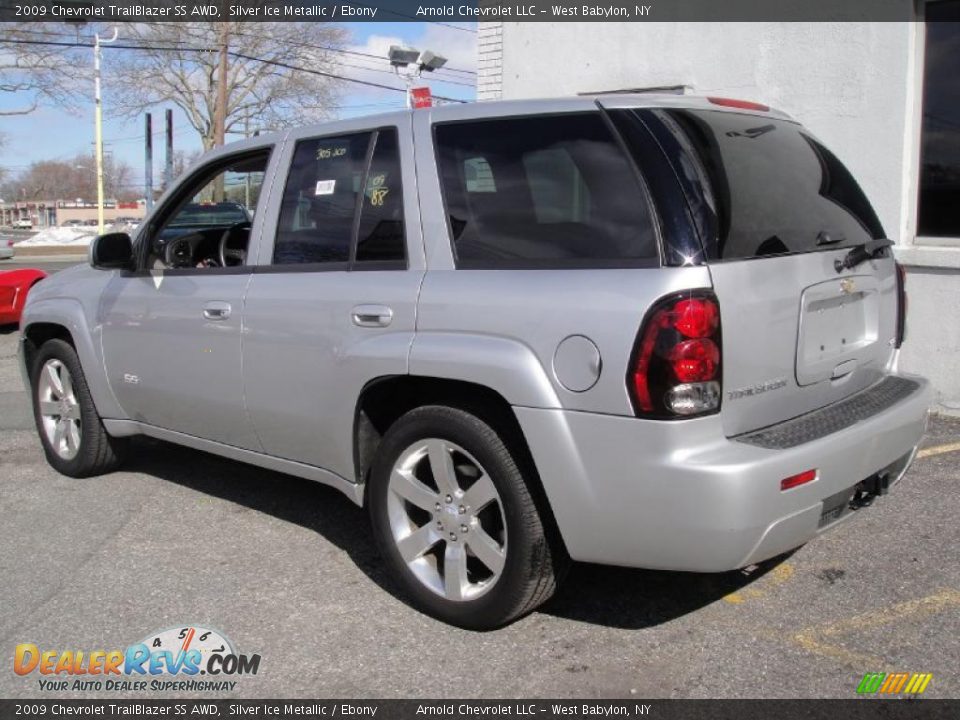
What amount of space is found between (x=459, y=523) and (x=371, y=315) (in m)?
0.87

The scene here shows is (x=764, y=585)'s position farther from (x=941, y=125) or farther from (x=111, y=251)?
(x=941, y=125)

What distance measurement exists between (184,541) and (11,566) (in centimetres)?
76

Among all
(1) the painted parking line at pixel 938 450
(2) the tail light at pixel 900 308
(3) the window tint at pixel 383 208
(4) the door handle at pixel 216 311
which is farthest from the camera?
(1) the painted parking line at pixel 938 450

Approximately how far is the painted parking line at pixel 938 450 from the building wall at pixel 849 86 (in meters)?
0.97

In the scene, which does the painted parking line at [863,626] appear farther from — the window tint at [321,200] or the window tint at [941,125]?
the window tint at [941,125]

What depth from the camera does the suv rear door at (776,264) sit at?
2914 mm

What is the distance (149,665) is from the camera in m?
3.29

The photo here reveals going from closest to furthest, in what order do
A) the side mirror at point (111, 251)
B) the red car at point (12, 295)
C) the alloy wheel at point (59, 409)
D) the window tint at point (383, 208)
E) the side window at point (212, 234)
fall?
the window tint at point (383, 208)
the side window at point (212, 234)
the side mirror at point (111, 251)
the alloy wheel at point (59, 409)
the red car at point (12, 295)

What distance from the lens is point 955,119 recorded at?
6.74 meters

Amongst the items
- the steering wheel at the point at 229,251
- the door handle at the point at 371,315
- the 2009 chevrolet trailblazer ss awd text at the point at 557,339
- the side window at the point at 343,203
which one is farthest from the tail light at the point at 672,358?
the steering wheel at the point at 229,251

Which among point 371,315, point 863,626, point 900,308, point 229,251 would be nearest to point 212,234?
point 229,251

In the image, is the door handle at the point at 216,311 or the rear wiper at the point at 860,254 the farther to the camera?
the door handle at the point at 216,311

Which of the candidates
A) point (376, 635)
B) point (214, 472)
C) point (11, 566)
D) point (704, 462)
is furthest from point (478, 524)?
point (214, 472)

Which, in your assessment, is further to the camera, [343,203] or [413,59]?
[413,59]
